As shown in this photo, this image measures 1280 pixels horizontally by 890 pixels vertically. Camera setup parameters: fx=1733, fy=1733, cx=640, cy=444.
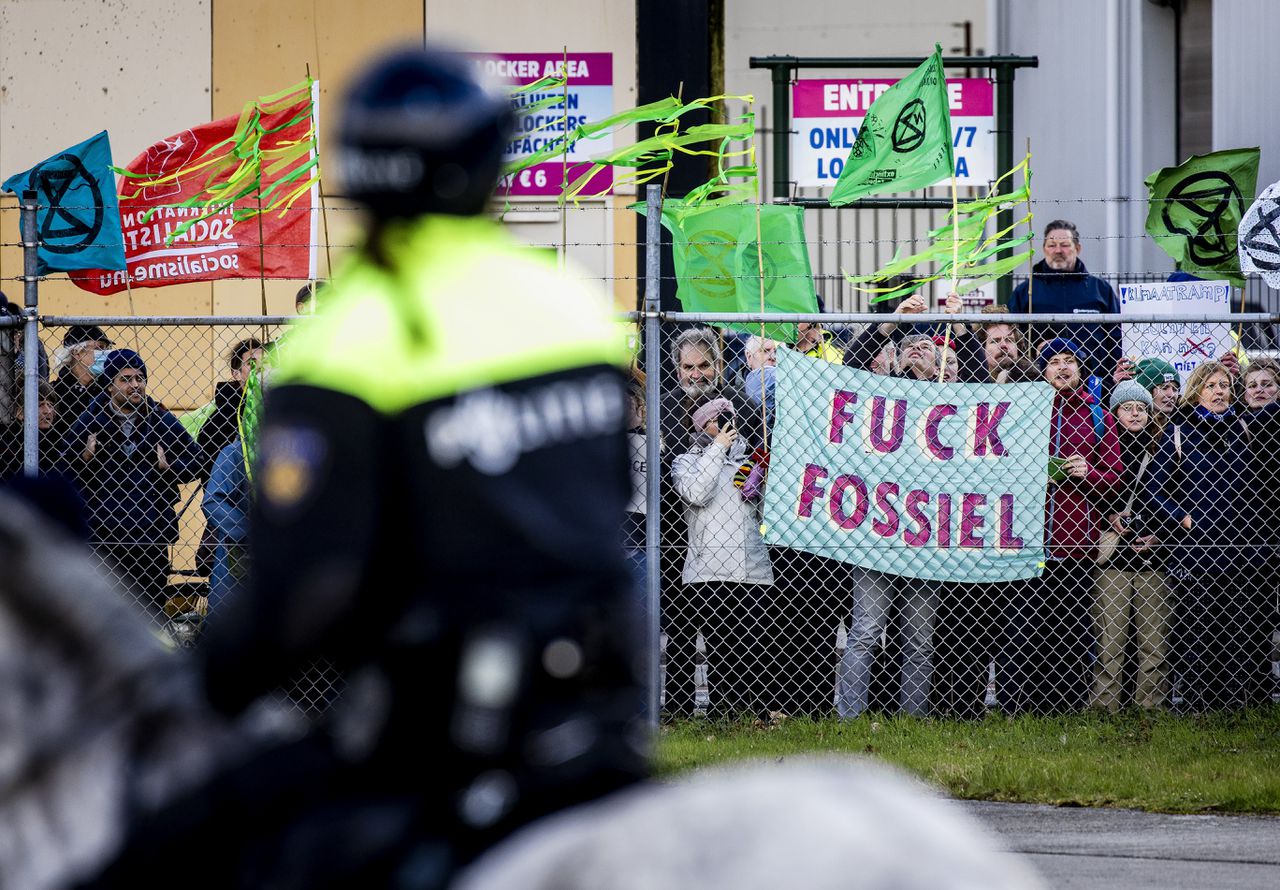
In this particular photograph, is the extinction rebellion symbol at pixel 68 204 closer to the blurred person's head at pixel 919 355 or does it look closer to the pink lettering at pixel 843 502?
the pink lettering at pixel 843 502

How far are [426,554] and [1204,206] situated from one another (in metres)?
9.58

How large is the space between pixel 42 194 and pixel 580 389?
24.9ft

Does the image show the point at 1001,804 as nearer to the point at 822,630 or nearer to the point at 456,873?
the point at 822,630

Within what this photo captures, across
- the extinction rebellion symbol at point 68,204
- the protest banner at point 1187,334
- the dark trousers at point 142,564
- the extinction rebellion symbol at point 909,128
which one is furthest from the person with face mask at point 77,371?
the protest banner at point 1187,334

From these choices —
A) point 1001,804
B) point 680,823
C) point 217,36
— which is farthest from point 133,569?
point 217,36

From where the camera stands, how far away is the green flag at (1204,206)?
413 inches

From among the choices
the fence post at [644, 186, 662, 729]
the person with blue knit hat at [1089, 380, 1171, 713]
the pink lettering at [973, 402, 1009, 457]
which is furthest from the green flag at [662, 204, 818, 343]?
the person with blue knit hat at [1089, 380, 1171, 713]

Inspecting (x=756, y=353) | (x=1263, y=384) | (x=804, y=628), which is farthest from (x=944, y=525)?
(x=1263, y=384)

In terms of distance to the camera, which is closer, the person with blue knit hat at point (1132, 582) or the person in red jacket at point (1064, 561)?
the person in red jacket at point (1064, 561)

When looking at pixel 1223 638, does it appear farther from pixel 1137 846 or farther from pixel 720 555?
pixel 720 555

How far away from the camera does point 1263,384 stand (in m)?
9.38

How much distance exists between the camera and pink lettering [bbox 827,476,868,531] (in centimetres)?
900

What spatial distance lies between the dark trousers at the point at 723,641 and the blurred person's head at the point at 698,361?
109 centimetres

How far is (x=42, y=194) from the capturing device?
9.27 metres
